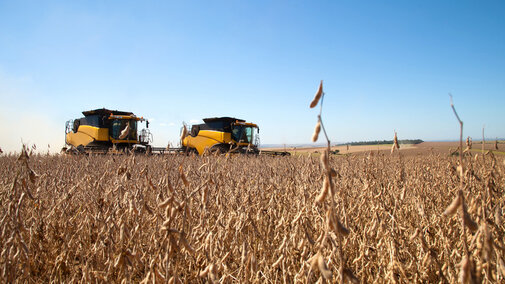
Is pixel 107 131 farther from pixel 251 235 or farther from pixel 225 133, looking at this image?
pixel 251 235

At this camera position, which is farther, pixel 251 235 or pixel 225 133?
pixel 225 133

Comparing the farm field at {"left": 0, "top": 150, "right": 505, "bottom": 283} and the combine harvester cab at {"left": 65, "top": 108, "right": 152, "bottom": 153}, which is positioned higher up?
the combine harvester cab at {"left": 65, "top": 108, "right": 152, "bottom": 153}

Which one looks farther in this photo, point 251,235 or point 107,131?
point 107,131

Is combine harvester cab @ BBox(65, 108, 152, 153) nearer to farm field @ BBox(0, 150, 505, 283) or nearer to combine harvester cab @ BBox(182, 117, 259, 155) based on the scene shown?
combine harvester cab @ BBox(182, 117, 259, 155)

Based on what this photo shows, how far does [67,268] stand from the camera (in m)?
1.90

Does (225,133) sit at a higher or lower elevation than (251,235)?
higher

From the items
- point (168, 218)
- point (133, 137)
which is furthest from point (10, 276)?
point (133, 137)

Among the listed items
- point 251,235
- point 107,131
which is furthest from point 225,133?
point 251,235

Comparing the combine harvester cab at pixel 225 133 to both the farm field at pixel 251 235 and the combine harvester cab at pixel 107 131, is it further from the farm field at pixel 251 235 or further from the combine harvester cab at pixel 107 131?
the farm field at pixel 251 235

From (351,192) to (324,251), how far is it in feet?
4.69

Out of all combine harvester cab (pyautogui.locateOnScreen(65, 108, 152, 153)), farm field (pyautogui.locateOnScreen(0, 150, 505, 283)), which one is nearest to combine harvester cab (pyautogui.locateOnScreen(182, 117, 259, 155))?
combine harvester cab (pyautogui.locateOnScreen(65, 108, 152, 153))

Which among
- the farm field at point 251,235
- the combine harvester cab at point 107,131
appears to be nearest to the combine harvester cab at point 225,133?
the combine harvester cab at point 107,131

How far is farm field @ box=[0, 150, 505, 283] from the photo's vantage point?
1.04 meters

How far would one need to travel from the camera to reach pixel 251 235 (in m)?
1.99
